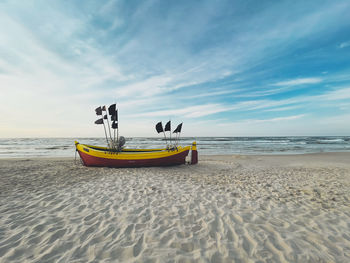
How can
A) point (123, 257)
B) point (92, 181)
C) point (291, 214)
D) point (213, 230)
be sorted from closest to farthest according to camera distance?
point (123, 257) < point (213, 230) < point (291, 214) < point (92, 181)

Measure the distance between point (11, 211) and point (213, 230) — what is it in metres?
4.81

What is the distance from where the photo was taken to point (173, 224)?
359 cm

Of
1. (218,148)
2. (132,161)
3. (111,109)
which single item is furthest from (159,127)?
(218,148)

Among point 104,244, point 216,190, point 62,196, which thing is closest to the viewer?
point 104,244

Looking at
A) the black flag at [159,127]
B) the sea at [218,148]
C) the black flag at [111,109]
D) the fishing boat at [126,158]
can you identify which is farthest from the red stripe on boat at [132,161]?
the sea at [218,148]

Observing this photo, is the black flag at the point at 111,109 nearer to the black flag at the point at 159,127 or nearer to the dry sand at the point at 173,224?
the black flag at the point at 159,127

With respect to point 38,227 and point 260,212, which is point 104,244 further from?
point 260,212

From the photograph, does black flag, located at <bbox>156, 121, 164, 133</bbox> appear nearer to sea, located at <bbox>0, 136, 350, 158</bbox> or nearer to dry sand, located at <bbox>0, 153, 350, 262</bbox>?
dry sand, located at <bbox>0, 153, 350, 262</bbox>

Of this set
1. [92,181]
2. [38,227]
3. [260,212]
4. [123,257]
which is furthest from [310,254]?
[92,181]

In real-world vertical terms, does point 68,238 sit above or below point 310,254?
above

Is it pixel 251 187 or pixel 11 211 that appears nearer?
pixel 11 211

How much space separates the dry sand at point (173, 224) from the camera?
8.95 ft

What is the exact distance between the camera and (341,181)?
6988 millimetres

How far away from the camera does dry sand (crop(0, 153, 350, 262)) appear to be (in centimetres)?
273
